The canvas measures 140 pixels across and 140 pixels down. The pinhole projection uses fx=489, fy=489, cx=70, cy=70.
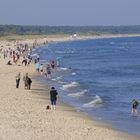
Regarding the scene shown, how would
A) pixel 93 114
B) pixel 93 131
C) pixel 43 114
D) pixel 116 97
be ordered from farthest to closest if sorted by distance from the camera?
pixel 116 97, pixel 93 114, pixel 43 114, pixel 93 131

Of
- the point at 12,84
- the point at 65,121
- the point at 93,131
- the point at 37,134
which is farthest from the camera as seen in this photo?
the point at 12,84

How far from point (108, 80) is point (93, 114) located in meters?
19.2

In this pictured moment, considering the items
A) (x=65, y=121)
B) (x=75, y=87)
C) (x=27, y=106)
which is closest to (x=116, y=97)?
(x=75, y=87)

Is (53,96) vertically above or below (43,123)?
above

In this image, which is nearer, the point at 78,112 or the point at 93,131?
the point at 93,131

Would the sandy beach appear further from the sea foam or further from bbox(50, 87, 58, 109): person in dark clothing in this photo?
the sea foam

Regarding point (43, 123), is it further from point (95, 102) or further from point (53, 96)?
point (95, 102)

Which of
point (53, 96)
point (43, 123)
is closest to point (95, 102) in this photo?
point (53, 96)

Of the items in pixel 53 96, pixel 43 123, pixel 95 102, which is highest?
pixel 53 96

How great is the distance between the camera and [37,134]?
1716cm

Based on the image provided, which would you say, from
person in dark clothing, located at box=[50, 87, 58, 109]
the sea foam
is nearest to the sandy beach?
person in dark clothing, located at box=[50, 87, 58, 109]

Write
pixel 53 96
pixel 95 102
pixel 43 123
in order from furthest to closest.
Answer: pixel 95 102 < pixel 53 96 < pixel 43 123

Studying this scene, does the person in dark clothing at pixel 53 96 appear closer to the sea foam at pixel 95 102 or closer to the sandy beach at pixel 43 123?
the sandy beach at pixel 43 123

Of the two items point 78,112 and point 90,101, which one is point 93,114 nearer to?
point 78,112
